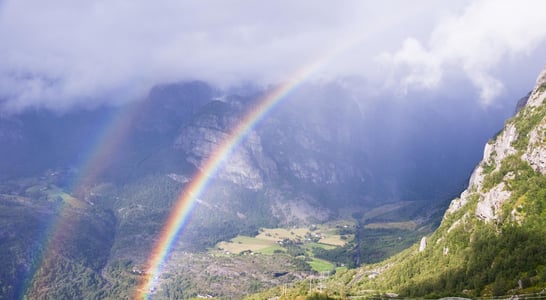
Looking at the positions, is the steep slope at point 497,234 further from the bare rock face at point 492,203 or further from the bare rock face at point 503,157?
the bare rock face at point 492,203

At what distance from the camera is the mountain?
121 m

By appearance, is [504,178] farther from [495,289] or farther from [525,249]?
[495,289]

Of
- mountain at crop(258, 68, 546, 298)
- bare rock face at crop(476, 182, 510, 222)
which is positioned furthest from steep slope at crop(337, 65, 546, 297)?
bare rock face at crop(476, 182, 510, 222)

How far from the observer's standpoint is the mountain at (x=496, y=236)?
121 metres

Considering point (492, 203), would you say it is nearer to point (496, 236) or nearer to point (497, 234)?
point (497, 234)

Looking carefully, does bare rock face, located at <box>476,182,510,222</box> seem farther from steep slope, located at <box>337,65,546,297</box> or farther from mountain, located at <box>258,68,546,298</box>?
steep slope, located at <box>337,65,546,297</box>

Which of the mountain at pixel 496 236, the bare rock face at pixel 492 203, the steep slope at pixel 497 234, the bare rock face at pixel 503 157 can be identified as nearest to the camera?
the mountain at pixel 496 236

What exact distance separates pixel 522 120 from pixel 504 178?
99.9 feet

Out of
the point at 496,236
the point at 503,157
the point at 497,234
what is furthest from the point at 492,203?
the point at 503,157

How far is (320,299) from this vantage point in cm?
11744

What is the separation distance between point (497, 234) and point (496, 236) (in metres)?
0.96

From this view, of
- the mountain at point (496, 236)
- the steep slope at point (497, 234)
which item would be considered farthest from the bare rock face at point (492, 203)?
the steep slope at point (497, 234)

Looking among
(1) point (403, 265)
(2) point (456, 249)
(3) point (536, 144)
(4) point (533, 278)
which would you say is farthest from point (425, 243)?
(4) point (533, 278)

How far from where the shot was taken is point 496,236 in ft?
445
